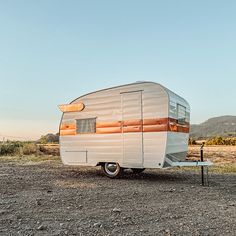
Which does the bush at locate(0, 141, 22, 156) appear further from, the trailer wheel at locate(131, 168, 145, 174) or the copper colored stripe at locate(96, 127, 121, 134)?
the copper colored stripe at locate(96, 127, 121, 134)

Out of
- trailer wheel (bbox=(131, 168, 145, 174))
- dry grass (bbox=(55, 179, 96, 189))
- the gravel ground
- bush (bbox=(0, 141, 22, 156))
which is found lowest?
the gravel ground

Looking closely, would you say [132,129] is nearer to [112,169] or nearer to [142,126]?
[142,126]

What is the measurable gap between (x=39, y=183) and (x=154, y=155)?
340 cm

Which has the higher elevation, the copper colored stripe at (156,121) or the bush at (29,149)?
the copper colored stripe at (156,121)

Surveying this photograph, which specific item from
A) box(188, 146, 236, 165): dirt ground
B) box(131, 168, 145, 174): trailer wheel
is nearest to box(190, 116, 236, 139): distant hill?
box(188, 146, 236, 165): dirt ground

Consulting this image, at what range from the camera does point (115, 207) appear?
620cm

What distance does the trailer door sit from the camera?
9.74 m

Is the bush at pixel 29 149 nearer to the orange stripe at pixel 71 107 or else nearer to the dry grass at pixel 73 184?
the orange stripe at pixel 71 107

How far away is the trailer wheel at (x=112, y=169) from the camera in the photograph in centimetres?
1025

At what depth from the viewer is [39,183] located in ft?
30.5

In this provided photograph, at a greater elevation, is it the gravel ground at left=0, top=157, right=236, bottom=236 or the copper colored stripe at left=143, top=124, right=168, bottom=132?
the copper colored stripe at left=143, top=124, right=168, bottom=132

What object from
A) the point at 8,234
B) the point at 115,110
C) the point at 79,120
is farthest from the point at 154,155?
the point at 8,234

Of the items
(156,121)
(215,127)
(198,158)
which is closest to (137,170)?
(156,121)

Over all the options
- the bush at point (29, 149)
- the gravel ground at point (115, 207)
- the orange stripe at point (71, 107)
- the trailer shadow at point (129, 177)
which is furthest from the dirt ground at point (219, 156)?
the bush at point (29, 149)
